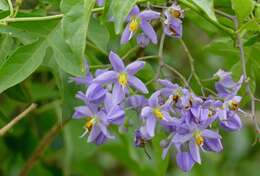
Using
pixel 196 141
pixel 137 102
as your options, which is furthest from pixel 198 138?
pixel 137 102

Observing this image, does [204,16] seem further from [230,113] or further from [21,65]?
[21,65]

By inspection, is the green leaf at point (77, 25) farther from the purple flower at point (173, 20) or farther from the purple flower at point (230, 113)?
the purple flower at point (230, 113)

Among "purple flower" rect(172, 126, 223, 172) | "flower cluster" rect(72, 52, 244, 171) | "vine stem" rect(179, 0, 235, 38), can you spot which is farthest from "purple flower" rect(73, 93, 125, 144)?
"vine stem" rect(179, 0, 235, 38)

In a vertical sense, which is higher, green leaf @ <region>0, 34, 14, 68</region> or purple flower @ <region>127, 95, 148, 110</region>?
green leaf @ <region>0, 34, 14, 68</region>

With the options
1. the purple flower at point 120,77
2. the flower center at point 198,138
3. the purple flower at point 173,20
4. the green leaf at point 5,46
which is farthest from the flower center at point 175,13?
the green leaf at point 5,46

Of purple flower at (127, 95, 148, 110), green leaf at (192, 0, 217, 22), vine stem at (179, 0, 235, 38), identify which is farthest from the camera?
purple flower at (127, 95, 148, 110)

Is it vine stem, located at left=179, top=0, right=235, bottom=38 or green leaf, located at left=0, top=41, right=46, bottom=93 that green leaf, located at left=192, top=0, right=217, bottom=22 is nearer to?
vine stem, located at left=179, top=0, right=235, bottom=38
